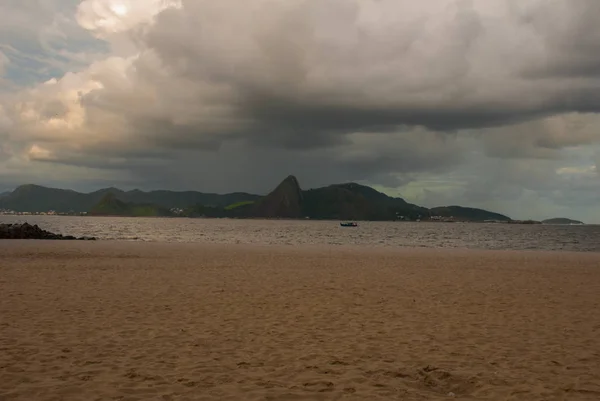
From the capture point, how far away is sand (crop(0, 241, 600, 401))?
7.74 meters

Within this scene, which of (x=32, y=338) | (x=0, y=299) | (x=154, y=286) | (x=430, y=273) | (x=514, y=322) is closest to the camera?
(x=32, y=338)

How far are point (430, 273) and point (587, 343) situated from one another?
50.4ft

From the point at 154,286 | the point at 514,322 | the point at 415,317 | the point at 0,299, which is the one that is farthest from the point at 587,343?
the point at 0,299

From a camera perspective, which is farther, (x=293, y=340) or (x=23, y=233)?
(x=23, y=233)

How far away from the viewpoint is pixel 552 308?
15828 mm

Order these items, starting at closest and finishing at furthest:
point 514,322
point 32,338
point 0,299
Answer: point 32,338 → point 514,322 → point 0,299

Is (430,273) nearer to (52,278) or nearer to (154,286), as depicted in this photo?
(154,286)

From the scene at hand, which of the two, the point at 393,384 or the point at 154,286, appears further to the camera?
the point at 154,286

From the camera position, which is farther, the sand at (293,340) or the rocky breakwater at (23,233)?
the rocky breakwater at (23,233)

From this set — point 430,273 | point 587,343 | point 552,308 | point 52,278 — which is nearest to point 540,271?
point 430,273

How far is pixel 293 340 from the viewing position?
35.7ft

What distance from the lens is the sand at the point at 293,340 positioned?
25.4ft

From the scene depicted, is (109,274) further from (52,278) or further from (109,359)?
(109,359)

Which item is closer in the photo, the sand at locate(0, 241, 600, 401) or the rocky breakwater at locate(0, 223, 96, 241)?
the sand at locate(0, 241, 600, 401)
